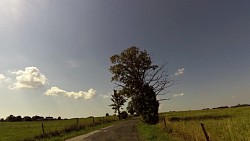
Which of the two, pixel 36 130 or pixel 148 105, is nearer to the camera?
pixel 148 105

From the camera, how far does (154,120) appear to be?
39.7 metres

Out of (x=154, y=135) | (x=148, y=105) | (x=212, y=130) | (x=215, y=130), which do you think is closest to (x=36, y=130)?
(x=148, y=105)

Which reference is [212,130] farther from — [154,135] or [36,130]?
[36,130]

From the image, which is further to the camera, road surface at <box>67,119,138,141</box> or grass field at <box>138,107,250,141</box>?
road surface at <box>67,119,138,141</box>

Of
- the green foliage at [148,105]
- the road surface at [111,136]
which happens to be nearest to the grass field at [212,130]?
the road surface at [111,136]

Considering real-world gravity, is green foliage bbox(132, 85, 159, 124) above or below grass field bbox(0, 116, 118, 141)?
above

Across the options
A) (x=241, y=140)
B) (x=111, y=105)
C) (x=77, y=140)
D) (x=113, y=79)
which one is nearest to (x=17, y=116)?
(x=111, y=105)

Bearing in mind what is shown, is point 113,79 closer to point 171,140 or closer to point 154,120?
point 154,120

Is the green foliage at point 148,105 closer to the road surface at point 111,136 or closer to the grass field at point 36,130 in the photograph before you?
the grass field at point 36,130

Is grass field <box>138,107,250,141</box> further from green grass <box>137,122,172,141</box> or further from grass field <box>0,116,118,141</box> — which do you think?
grass field <box>0,116,118,141</box>

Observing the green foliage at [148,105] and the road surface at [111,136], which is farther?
the green foliage at [148,105]

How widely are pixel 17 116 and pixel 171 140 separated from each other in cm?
15801

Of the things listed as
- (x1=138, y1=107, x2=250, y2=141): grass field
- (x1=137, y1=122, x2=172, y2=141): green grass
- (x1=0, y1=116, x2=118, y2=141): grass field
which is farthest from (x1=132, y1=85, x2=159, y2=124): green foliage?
(x1=137, y1=122, x2=172, y2=141): green grass

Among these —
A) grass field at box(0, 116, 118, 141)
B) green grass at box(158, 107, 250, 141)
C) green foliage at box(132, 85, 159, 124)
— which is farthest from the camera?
green foliage at box(132, 85, 159, 124)
